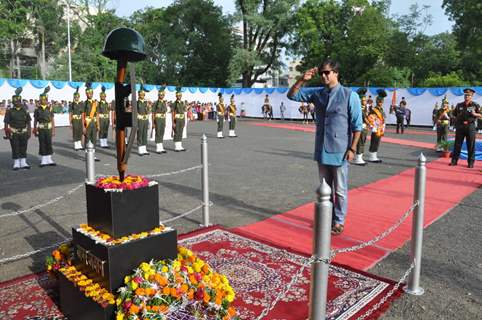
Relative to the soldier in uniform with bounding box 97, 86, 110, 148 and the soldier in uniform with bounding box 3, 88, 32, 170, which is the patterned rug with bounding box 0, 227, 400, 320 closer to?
the soldier in uniform with bounding box 3, 88, 32, 170

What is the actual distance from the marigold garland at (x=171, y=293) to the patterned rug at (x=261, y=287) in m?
0.43

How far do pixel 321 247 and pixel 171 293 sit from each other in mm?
1114

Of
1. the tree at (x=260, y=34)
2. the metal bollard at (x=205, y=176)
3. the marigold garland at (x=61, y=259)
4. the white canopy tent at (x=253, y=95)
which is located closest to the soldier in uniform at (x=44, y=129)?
the metal bollard at (x=205, y=176)

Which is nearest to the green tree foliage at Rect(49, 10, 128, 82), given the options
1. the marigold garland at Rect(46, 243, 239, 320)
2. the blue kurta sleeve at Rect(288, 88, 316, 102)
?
the blue kurta sleeve at Rect(288, 88, 316, 102)

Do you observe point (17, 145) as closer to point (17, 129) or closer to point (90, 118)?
point (17, 129)

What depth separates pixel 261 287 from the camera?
11.8 feet

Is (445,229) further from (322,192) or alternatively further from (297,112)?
(297,112)

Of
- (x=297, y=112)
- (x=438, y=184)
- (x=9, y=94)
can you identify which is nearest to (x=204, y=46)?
(x=297, y=112)

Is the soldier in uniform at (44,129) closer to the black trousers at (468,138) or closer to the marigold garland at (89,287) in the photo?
the marigold garland at (89,287)

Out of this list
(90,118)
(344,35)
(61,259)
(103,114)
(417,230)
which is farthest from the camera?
(344,35)

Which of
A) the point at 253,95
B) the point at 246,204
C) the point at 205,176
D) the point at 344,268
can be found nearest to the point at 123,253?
the point at 344,268

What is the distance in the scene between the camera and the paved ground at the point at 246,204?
368cm

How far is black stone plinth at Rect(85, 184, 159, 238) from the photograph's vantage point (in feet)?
9.55

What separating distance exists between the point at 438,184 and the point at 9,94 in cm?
2256
